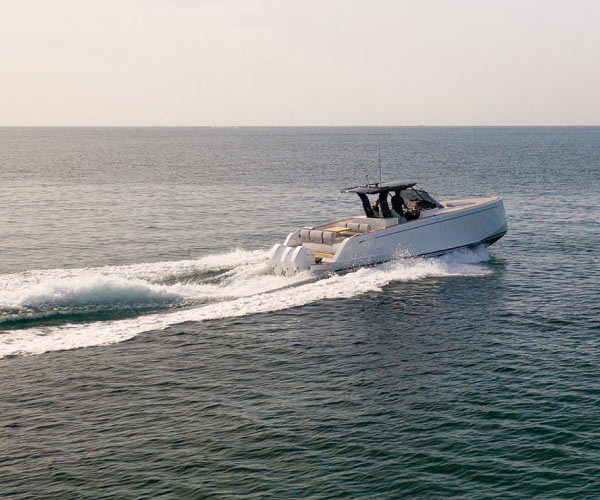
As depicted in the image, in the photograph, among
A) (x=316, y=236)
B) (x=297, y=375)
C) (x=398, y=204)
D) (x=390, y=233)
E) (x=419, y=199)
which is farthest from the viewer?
(x=419, y=199)

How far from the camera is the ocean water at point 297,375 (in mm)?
13039

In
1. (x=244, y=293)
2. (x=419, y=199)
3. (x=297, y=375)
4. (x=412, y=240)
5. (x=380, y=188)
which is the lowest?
(x=297, y=375)

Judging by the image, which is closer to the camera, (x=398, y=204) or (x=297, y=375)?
(x=297, y=375)

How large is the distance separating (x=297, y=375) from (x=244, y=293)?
730cm

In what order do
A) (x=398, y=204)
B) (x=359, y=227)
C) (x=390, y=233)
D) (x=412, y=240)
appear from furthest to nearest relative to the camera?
(x=398, y=204) → (x=359, y=227) → (x=412, y=240) → (x=390, y=233)

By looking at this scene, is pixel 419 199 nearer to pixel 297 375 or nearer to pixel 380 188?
pixel 380 188

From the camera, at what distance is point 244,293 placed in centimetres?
2455

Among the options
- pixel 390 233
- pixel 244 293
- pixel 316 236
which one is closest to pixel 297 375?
pixel 244 293

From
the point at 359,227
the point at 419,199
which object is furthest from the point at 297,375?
the point at 419,199

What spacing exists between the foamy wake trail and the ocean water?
87 mm

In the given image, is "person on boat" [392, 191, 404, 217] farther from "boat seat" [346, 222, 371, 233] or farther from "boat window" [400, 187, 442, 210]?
"boat seat" [346, 222, 371, 233]

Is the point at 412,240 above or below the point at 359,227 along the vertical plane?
below

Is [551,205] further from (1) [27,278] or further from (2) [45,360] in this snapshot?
(2) [45,360]

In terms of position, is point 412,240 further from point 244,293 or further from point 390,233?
point 244,293
